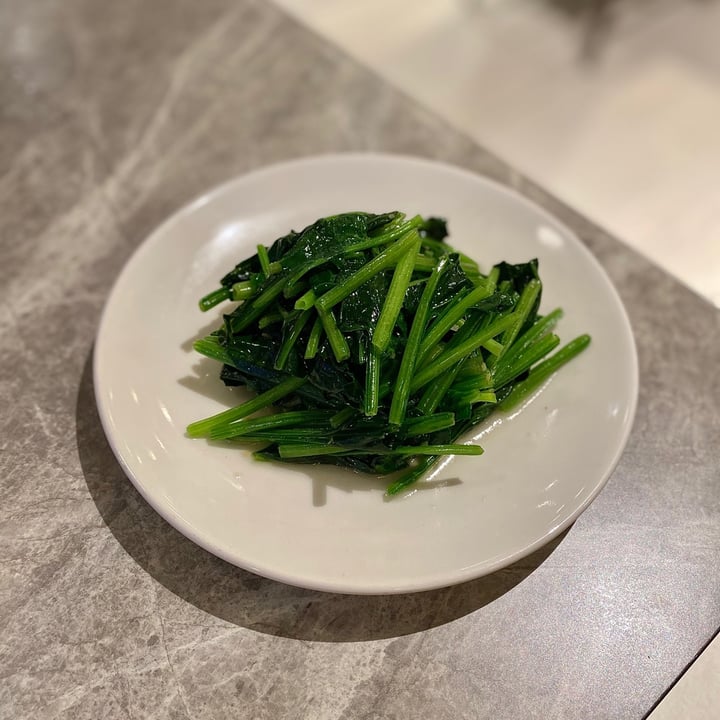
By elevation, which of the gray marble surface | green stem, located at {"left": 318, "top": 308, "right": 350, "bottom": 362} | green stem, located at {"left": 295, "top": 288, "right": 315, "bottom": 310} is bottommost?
the gray marble surface

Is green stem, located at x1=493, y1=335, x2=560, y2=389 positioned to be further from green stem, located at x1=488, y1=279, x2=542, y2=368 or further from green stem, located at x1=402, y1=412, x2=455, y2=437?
green stem, located at x1=402, y1=412, x2=455, y2=437

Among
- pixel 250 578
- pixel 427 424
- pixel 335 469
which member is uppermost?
pixel 427 424

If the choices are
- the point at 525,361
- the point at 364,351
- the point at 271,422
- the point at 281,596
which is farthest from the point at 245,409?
the point at 525,361

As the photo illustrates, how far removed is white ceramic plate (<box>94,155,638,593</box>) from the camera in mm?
1336

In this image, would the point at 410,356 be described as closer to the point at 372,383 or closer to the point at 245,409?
the point at 372,383

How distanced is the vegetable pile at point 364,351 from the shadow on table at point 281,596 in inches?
10.4

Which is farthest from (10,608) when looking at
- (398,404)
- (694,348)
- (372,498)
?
A: (694,348)

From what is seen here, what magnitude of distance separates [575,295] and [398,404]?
0.63 m

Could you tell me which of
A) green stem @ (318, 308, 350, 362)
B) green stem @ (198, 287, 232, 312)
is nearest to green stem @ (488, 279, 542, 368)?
green stem @ (318, 308, 350, 362)

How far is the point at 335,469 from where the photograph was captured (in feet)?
4.94

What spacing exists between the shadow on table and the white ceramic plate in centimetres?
21

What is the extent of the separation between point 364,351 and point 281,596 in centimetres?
56

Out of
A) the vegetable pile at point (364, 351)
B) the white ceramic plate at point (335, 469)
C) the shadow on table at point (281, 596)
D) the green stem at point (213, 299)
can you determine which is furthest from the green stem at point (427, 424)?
the green stem at point (213, 299)

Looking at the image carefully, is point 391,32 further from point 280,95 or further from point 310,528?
point 310,528
